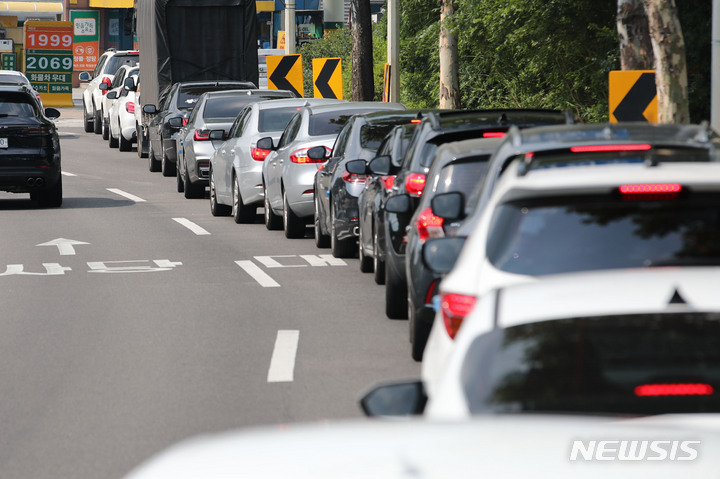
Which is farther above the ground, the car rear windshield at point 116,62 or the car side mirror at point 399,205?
the car rear windshield at point 116,62

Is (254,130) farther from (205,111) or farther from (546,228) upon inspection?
(546,228)

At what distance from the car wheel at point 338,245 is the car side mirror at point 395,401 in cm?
1195

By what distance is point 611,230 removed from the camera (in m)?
5.53

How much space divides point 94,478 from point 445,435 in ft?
14.7

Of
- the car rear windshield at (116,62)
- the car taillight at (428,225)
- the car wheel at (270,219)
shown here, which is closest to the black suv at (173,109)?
the car wheel at (270,219)

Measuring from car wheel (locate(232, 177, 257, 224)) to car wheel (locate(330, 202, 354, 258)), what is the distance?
168 inches

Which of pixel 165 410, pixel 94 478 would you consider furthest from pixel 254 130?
pixel 94 478

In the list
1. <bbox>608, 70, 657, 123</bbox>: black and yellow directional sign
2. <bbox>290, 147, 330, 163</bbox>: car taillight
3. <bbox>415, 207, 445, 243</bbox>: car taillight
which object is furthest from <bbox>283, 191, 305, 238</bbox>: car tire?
<bbox>415, 207, 445, 243</bbox>: car taillight

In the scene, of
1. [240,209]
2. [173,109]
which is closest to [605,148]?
[240,209]

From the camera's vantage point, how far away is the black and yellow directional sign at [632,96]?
52.0 feet

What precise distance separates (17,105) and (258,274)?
9.19 meters

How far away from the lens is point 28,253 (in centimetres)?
1755

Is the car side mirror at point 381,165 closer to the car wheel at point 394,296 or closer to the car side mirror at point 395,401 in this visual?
the car wheel at point 394,296

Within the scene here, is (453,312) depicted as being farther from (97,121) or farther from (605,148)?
(97,121)
